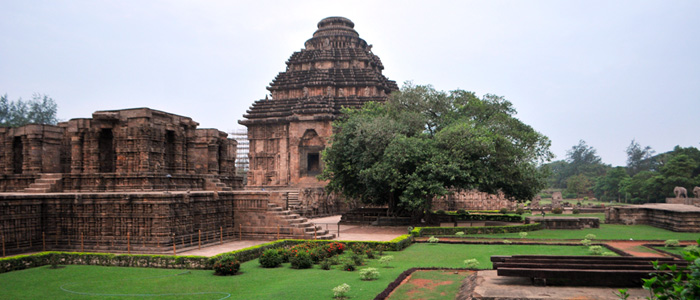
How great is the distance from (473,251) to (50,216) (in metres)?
14.1

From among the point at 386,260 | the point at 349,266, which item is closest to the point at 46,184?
the point at 349,266

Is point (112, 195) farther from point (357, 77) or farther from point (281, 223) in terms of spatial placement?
point (357, 77)

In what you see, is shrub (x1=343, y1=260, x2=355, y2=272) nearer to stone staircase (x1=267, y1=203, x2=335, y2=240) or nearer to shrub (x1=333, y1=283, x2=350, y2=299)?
shrub (x1=333, y1=283, x2=350, y2=299)

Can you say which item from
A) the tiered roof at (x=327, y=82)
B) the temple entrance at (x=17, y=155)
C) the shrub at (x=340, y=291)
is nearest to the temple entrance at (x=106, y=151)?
the temple entrance at (x=17, y=155)

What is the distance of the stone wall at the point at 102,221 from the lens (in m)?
15.8

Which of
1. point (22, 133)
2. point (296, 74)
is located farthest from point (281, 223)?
point (296, 74)

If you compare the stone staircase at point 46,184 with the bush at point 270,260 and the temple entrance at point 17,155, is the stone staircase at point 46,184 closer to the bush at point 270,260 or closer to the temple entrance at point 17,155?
the temple entrance at point 17,155

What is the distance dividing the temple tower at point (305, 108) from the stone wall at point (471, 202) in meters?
9.36

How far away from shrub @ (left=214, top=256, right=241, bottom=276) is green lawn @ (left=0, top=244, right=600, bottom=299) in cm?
18

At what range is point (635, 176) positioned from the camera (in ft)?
179

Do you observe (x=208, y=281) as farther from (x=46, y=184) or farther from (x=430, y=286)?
(x=46, y=184)

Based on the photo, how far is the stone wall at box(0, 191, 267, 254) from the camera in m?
15.8

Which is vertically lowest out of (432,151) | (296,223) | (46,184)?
(296,223)

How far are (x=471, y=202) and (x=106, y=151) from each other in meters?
27.4
